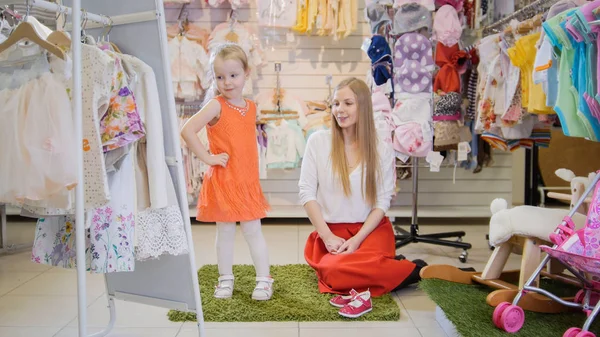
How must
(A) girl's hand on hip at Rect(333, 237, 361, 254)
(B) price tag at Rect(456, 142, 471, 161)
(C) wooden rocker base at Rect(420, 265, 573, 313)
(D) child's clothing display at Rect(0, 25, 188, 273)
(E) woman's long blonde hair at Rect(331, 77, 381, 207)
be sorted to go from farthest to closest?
(B) price tag at Rect(456, 142, 471, 161)
(E) woman's long blonde hair at Rect(331, 77, 381, 207)
(A) girl's hand on hip at Rect(333, 237, 361, 254)
(C) wooden rocker base at Rect(420, 265, 573, 313)
(D) child's clothing display at Rect(0, 25, 188, 273)

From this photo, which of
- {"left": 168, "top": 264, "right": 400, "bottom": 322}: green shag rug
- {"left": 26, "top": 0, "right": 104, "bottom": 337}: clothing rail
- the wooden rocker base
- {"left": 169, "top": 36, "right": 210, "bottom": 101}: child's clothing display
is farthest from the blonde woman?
{"left": 169, "top": 36, "right": 210, "bottom": 101}: child's clothing display

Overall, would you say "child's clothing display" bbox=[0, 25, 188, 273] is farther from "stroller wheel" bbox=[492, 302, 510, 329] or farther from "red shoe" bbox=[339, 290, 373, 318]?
"stroller wheel" bbox=[492, 302, 510, 329]

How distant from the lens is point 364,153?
9.80 feet

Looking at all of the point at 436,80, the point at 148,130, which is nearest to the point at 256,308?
the point at 148,130

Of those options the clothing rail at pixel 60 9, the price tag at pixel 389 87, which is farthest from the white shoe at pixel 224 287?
the price tag at pixel 389 87

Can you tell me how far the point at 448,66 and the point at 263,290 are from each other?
7.46 feet

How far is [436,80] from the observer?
4.09m

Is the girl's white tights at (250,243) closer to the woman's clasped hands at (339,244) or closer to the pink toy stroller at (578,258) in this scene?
the woman's clasped hands at (339,244)

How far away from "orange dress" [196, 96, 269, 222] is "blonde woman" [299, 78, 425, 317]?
1.14 feet

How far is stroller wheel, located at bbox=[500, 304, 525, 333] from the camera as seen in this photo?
6.91 feet

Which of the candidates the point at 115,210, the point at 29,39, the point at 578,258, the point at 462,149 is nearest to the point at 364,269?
the point at 578,258

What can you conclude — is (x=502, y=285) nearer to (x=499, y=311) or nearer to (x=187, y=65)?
(x=499, y=311)

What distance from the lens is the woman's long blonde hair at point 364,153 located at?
2.96 meters

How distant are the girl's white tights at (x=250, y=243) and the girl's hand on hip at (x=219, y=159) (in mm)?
316
